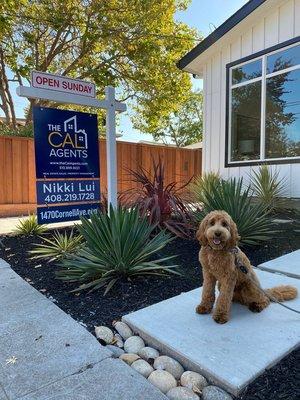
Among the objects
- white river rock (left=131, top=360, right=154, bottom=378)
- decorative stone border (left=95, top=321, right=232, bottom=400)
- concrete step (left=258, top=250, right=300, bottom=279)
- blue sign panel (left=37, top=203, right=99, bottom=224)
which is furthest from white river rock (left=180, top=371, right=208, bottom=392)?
blue sign panel (left=37, top=203, right=99, bottom=224)

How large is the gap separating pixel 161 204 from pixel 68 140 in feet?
5.23

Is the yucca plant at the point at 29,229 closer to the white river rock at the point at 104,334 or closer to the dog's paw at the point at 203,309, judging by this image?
the white river rock at the point at 104,334

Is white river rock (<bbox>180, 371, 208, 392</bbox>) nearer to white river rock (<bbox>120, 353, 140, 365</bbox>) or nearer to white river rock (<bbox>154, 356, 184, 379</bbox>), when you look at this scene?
white river rock (<bbox>154, 356, 184, 379</bbox>)

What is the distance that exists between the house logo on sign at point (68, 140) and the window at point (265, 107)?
14.0 feet

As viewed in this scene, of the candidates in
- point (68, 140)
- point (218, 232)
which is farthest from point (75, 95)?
point (218, 232)

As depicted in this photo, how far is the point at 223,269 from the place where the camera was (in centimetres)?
235

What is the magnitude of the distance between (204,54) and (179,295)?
700 centimetres

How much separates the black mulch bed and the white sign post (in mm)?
1164

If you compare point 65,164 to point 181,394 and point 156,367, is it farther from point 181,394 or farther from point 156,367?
point 181,394

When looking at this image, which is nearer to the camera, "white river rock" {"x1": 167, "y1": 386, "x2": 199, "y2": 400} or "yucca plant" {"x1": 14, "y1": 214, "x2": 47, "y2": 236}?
"white river rock" {"x1": 167, "y1": 386, "x2": 199, "y2": 400}

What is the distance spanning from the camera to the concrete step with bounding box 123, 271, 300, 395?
1.92 metres

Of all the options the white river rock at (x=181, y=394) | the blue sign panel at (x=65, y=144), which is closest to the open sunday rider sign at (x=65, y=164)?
the blue sign panel at (x=65, y=144)

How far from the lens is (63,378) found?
1.87 m

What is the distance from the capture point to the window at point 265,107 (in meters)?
6.79
